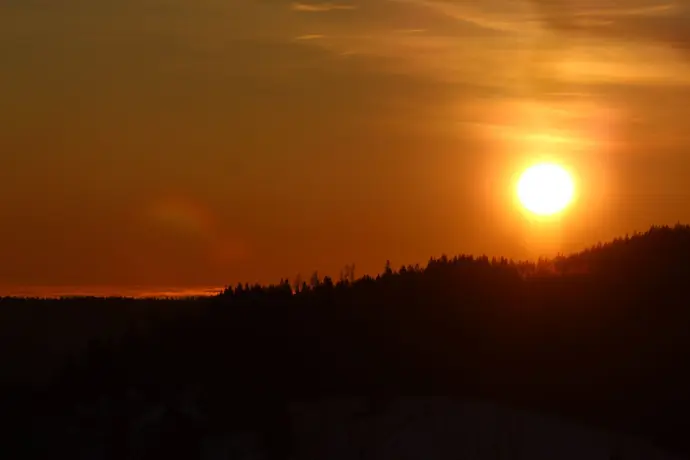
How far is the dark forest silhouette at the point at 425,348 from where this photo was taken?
68.8 feet

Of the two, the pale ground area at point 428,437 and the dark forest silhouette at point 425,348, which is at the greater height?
the dark forest silhouette at point 425,348

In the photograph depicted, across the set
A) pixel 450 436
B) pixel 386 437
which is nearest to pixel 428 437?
pixel 450 436

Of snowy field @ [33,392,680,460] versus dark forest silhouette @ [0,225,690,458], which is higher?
dark forest silhouette @ [0,225,690,458]

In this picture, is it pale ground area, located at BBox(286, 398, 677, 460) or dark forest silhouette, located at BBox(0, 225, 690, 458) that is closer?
pale ground area, located at BBox(286, 398, 677, 460)

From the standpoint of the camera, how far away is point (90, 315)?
29.5 m

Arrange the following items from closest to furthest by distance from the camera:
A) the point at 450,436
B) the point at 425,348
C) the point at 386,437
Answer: the point at 450,436, the point at 386,437, the point at 425,348

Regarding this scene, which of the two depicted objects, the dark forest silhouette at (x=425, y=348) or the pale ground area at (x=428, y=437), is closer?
the pale ground area at (x=428, y=437)

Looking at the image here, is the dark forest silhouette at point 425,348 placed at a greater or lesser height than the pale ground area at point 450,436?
greater

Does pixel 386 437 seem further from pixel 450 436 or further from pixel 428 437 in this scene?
pixel 450 436

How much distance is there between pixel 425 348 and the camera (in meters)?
21.5

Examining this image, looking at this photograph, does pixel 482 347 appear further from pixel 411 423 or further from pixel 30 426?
pixel 30 426

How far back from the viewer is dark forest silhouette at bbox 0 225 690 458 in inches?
826

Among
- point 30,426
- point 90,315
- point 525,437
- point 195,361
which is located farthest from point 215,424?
point 90,315

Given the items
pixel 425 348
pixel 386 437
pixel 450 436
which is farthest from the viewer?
pixel 425 348
